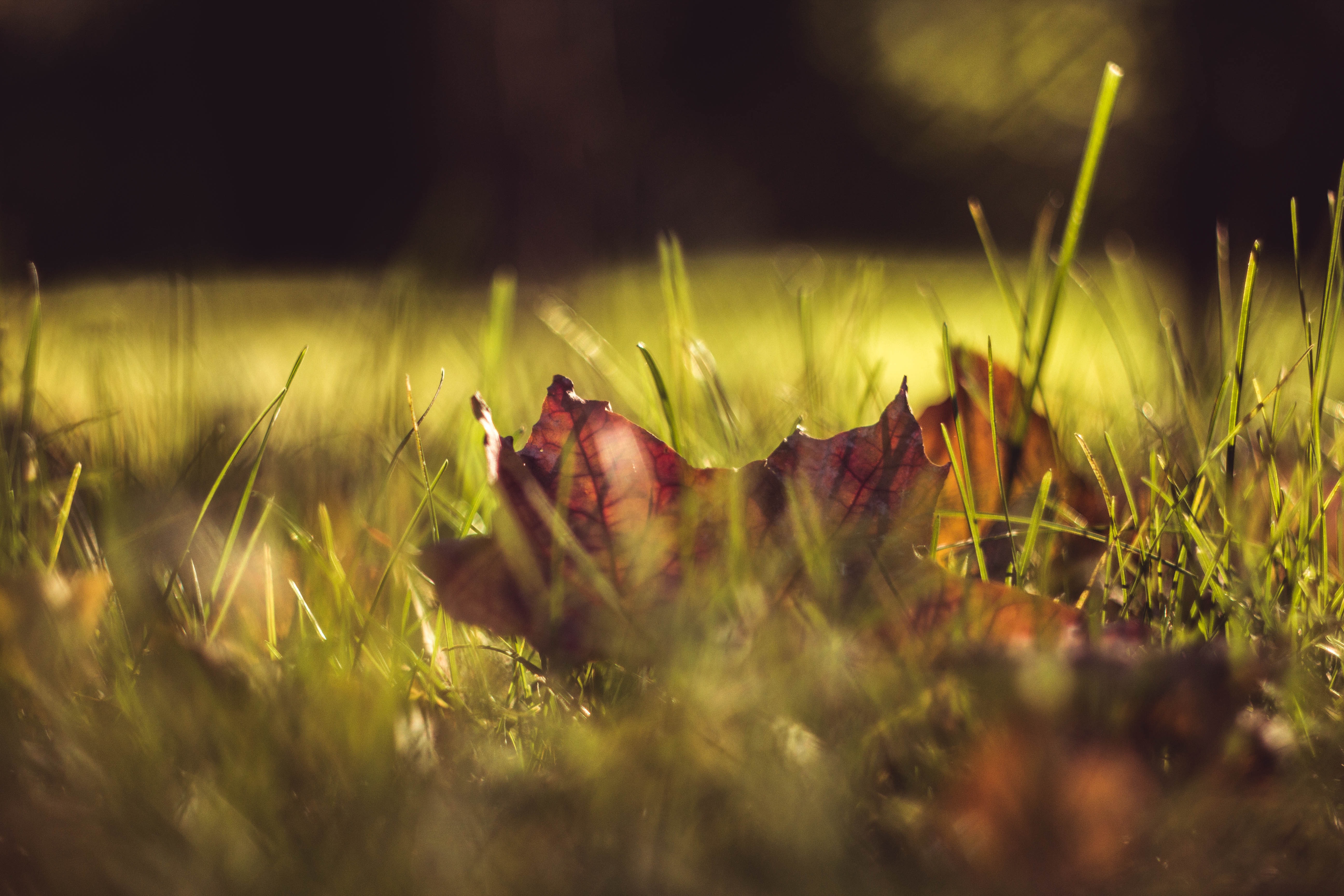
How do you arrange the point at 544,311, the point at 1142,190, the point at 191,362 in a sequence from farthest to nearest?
the point at 1142,190 < the point at 544,311 < the point at 191,362

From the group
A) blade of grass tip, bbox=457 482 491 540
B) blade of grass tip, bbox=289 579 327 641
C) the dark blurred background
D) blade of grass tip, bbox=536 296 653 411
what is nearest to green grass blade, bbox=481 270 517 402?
blade of grass tip, bbox=536 296 653 411

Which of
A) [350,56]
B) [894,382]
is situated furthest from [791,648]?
[350,56]

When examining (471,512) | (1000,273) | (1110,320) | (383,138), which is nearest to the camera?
(471,512)

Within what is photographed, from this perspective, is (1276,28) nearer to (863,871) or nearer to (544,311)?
(544,311)

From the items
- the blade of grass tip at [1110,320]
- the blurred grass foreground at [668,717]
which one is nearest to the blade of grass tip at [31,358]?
the blurred grass foreground at [668,717]

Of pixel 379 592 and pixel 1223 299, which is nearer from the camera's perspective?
pixel 379 592

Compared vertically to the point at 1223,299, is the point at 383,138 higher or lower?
higher

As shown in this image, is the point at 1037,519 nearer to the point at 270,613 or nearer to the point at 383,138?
the point at 270,613

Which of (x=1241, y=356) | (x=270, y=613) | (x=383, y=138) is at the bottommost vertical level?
(x=270, y=613)

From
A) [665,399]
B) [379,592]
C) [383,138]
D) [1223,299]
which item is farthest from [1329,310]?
[383,138]
